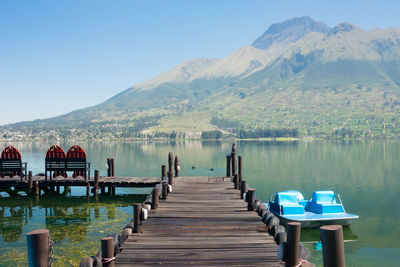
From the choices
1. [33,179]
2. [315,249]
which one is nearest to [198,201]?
[315,249]

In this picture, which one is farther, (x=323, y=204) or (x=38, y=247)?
(x=323, y=204)

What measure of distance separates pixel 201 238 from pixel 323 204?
1397 centimetres

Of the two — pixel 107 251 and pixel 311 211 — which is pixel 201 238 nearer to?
pixel 107 251

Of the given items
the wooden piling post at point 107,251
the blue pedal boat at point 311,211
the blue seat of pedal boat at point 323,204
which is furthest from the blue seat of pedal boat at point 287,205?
the wooden piling post at point 107,251

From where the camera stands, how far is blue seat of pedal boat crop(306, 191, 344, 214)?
81.9 feet

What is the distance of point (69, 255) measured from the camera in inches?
736

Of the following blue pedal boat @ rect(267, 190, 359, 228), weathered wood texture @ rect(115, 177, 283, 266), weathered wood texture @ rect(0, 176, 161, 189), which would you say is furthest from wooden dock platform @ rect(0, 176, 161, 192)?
weathered wood texture @ rect(115, 177, 283, 266)

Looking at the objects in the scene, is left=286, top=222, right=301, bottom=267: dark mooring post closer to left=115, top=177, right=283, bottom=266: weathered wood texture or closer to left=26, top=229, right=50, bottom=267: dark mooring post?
left=115, top=177, right=283, bottom=266: weathered wood texture

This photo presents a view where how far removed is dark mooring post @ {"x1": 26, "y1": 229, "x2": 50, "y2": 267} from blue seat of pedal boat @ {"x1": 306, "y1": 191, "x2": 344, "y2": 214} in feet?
66.6

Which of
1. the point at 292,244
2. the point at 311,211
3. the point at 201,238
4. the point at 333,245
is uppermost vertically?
the point at 333,245

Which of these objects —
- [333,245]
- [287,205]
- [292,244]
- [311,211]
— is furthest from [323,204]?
[333,245]

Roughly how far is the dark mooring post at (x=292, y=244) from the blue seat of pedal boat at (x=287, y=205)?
15748 millimetres

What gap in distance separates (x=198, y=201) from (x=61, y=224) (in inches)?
407

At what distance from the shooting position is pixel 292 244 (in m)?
9.11
